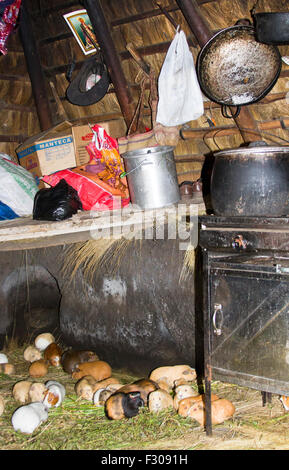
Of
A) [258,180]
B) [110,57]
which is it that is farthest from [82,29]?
[258,180]

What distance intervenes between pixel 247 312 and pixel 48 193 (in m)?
2.09

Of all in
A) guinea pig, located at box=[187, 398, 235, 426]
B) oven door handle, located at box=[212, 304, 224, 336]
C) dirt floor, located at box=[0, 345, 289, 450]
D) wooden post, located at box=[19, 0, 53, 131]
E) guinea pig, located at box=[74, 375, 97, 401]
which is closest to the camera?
oven door handle, located at box=[212, 304, 224, 336]

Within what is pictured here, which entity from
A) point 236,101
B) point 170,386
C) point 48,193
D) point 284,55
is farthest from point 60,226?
point 284,55

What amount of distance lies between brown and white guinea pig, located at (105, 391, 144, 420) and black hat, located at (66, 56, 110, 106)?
110 inches

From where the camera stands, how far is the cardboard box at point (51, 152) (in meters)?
4.59

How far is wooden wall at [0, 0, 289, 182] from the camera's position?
3676 mm

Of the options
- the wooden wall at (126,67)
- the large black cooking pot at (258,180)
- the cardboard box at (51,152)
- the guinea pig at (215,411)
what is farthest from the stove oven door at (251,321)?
the cardboard box at (51,152)

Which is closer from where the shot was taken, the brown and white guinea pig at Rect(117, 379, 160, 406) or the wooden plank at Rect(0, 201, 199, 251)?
the brown and white guinea pig at Rect(117, 379, 160, 406)

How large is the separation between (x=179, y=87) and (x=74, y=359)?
245 centimetres

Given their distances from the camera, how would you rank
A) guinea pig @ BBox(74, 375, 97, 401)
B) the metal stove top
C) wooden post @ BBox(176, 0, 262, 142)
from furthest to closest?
wooden post @ BBox(176, 0, 262, 142) < guinea pig @ BBox(74, 375, 97, 401) < the metal stove top

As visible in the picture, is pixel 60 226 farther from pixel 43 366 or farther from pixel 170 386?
pixel 170 386

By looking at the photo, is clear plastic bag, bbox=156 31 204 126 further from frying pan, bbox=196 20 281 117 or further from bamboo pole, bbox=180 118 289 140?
bamboo pole, bbox=180 118 289 140

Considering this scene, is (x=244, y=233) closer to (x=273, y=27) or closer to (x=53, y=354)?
(x=273, y=27)

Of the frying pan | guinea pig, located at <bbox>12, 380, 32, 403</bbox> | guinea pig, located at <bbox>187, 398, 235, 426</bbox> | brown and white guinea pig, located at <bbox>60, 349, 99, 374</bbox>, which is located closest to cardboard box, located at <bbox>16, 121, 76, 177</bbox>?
the frying pan
